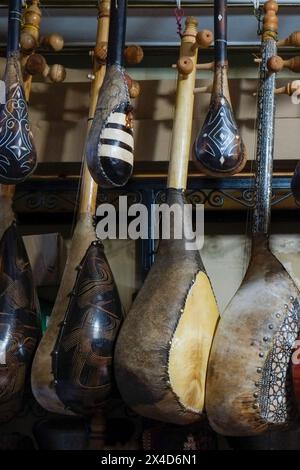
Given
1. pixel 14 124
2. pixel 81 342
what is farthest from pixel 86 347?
pixel 14 124

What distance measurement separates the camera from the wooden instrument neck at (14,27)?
3.97 ft

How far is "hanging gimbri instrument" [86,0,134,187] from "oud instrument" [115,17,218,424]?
6.9 inches

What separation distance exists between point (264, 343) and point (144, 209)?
1.52ft

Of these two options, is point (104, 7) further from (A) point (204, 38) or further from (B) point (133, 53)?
(A) point (204, 38)

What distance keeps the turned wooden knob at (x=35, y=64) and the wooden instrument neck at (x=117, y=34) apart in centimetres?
16

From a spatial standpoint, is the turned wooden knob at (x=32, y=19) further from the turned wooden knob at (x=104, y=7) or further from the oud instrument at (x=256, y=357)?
the oud instrument at (x=256, y=357)

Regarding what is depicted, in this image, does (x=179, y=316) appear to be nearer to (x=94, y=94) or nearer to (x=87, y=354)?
(x=87, y=354)

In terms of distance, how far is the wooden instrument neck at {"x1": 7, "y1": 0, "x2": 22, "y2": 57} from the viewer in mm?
1211

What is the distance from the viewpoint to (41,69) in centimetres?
127

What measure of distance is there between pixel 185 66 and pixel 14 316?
52 centimetres

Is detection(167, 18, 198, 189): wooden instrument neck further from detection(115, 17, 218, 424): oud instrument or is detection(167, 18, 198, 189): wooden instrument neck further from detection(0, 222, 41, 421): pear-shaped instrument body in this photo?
detection(0, 222, 41, 421): pear-shaped instrument body

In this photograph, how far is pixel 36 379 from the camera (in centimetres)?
114

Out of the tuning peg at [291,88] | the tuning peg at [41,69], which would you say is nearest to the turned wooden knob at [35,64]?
the tuning peg at [41,69]

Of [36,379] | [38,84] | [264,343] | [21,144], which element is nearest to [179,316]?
[264,343]
